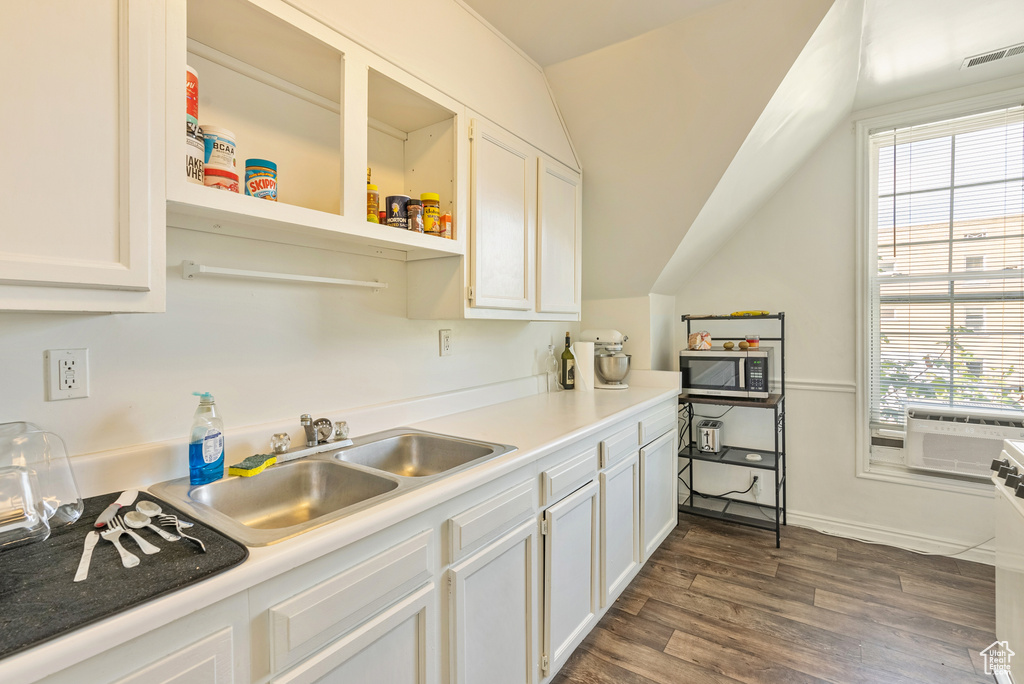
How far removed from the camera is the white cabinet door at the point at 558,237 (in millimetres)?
2293

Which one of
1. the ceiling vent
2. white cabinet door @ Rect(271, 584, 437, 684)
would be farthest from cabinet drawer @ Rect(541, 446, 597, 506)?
the ceiling vent

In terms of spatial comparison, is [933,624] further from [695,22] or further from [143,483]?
[143,483]

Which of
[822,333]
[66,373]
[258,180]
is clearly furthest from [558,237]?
[66,373]

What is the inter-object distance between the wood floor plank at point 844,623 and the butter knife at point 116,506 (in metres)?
2.30

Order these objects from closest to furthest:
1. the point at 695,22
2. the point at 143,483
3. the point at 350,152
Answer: the point at 143,483, the point at 350,152, the point at 695,22

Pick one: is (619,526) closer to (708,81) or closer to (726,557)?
(726,557)

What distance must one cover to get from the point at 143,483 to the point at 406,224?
1029 mm

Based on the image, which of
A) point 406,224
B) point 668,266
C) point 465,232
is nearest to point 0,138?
point 406,224

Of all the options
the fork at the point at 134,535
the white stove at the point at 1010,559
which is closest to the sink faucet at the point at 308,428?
the fork at the point at 134,535

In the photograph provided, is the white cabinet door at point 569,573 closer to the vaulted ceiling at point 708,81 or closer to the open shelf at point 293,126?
the open shelf at point 293,126

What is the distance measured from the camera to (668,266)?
9.42 feet

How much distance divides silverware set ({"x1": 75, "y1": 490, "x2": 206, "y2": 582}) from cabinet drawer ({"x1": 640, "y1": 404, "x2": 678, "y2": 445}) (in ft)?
6.33

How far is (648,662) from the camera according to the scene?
186 cm

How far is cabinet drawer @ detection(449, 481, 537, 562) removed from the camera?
125 centimetres
